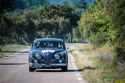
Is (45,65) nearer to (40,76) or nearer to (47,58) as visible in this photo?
(47,58)

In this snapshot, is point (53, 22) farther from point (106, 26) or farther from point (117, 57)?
point (117, 57)

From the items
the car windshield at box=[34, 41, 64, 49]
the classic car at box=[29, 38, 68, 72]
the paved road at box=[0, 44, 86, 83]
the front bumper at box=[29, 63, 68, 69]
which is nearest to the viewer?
the paved road at box=[0, 44, 86, 83]

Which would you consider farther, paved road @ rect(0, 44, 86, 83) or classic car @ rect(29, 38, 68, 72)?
classic car @ rect(29, 38, 68, 72)

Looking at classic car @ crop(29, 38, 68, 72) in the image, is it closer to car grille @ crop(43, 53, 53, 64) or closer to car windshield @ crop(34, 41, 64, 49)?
car grille @ crop(43, 53, 53, 64)

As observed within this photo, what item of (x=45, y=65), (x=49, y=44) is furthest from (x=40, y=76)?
(x=49, y=44)

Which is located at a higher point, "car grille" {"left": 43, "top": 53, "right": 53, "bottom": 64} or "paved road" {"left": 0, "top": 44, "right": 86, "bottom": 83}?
"car grille" {"left": 43, "top": 53, "right": 53, "bottom": 64}

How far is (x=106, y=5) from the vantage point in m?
39.9

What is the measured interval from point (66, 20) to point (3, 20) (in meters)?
64.9

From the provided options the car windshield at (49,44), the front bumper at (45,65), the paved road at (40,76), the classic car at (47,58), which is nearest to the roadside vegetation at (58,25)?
the car windshield at (49,44)

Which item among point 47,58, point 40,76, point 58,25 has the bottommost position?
point 58,25

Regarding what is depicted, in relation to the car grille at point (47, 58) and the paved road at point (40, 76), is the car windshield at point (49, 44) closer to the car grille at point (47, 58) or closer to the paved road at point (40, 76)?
the car grille at point (47, 58)

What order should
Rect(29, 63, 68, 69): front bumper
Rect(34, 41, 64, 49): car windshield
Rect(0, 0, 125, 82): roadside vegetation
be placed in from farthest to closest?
Rect(0, 0, 125, 82): roadside vegetation, Rect(34, 41, 64, 49): car windshield, Rect(29, 63, 68, 69): front bumper

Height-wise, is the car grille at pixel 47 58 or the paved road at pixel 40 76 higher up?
the car grille at pixel 47 58

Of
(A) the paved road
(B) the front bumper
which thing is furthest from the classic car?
(A) the paved road
